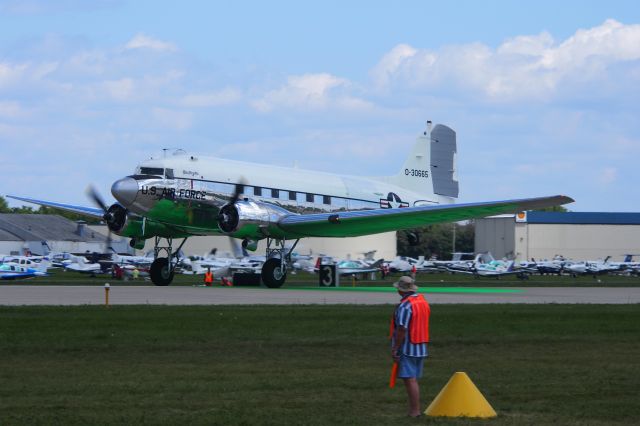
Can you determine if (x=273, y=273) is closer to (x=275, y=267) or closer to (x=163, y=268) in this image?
(x=275, y=267)

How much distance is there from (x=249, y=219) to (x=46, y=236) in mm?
80486

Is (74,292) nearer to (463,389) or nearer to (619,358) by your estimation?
(619,358)

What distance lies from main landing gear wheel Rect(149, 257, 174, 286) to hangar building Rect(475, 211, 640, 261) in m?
75.4

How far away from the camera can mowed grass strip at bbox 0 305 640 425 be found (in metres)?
13.9

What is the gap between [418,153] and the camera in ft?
184

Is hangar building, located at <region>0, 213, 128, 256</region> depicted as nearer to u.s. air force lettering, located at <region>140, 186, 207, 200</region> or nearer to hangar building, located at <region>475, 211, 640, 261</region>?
hangar building, located at <region>475, 211, 640, 261</region>

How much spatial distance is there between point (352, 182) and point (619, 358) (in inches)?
1200

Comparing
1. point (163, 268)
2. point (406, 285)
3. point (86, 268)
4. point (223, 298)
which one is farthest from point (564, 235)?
point (406, 285)

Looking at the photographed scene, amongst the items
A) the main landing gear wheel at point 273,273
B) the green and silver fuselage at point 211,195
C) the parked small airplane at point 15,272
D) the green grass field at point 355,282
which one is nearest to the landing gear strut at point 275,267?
the main landing gear wheel at point 273,273

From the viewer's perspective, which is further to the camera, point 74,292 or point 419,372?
point 74,292

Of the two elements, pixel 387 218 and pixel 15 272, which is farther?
pixel 15 272

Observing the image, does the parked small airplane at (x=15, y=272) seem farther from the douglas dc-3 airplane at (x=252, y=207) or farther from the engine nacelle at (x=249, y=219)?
the engine nacelle at (x=249, y=219)

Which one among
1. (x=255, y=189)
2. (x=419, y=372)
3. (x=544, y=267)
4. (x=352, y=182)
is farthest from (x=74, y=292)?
(x=544, y=267)

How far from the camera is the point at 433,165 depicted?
56562 mm
